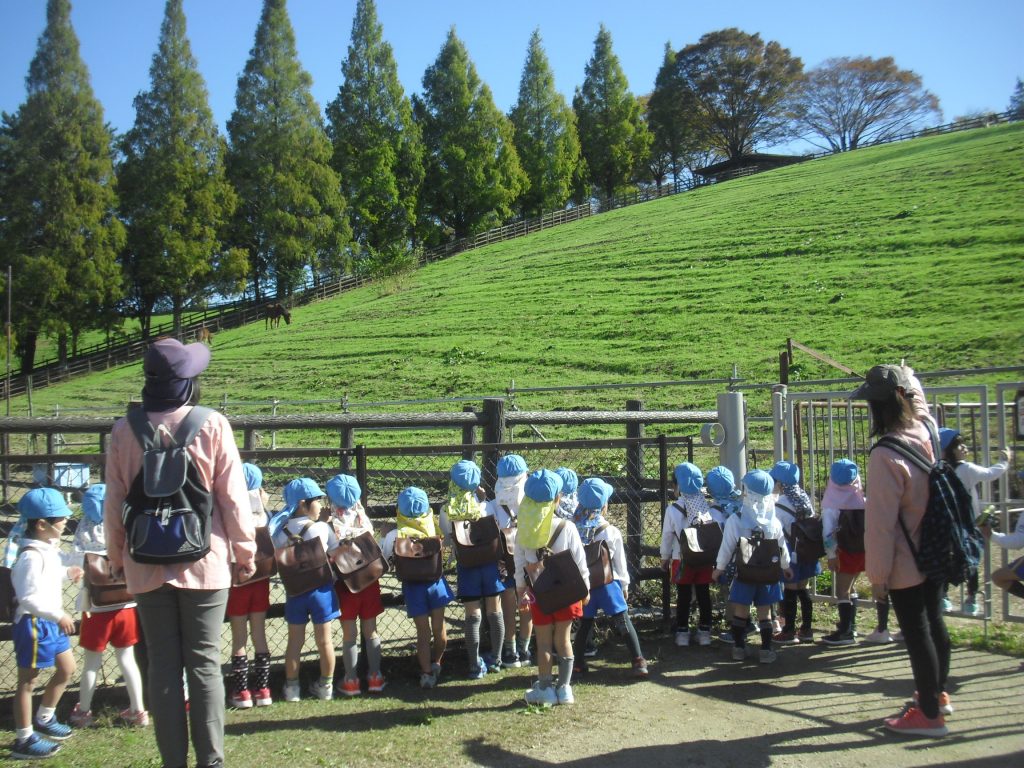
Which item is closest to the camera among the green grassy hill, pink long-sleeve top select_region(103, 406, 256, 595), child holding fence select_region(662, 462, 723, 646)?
pink long-sleeve top select_region(103, 406, 256, 595)

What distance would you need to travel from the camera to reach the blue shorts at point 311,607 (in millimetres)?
5266

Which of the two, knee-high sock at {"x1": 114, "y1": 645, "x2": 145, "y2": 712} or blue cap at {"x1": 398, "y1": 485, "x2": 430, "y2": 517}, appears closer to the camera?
knee-high sock at {"x1": 114, "y1": 645, "x2": 145, "y2": 712}

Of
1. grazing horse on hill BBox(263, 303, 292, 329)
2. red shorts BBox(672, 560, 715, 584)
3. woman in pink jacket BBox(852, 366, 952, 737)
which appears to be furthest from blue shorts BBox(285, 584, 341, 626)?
grazing horse on hill BBox(263, 303, 292, 329)

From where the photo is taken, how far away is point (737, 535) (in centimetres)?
599

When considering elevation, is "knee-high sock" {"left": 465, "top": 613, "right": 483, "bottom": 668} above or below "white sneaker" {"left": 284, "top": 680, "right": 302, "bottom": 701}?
above

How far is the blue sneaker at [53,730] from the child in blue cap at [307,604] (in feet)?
3.98

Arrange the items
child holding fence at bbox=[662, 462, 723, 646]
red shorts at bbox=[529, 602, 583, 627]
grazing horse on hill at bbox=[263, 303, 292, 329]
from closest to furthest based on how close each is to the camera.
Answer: red shorts at bbox=[529, 602, 583, 627], child holding fence at bbox=[662, 462, 723, 646], grazing horse on hill at bbox=[263, 303, 292, 329]

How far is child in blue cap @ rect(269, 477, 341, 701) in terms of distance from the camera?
17.3ft

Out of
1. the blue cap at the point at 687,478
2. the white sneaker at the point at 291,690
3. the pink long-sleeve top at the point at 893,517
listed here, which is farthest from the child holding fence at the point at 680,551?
the white sneaker at the point at 291,690

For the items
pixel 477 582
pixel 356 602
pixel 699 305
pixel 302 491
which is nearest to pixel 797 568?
pixel 477 582

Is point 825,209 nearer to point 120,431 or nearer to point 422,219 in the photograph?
point 422,219

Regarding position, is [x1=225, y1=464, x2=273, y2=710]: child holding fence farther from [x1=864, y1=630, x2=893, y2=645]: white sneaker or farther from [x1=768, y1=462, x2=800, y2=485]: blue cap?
[x1=864, y1=630, x2=893, y2=645]: white sneaker

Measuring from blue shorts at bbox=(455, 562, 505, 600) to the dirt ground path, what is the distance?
0.85 metres

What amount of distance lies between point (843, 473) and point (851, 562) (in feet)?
2.13
